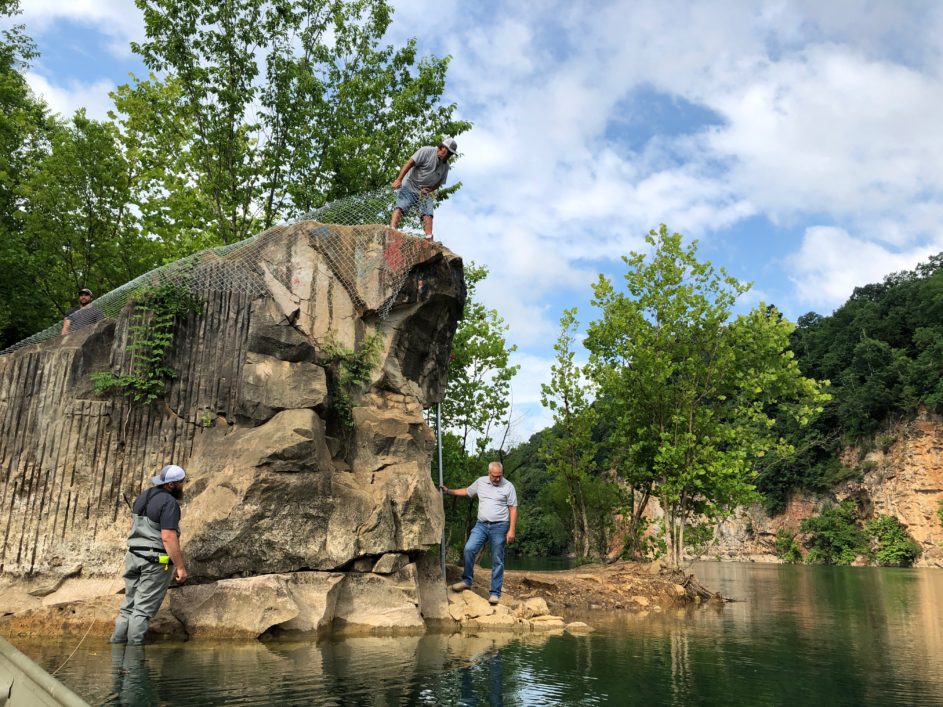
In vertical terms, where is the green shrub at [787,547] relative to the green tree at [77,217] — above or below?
below

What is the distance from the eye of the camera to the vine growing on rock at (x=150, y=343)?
10.6 m

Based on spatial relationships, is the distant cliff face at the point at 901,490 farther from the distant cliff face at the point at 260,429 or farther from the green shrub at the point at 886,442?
the distant cliff face at the point at 260,429

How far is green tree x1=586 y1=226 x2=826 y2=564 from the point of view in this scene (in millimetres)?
18172

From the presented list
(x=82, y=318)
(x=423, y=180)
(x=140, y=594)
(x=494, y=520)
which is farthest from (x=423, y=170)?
(x=140, y=594)

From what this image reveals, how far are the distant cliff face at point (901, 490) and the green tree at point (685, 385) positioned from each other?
4373 centimetres

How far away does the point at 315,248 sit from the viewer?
11406 mm

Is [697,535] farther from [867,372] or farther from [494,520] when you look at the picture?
[867,372]

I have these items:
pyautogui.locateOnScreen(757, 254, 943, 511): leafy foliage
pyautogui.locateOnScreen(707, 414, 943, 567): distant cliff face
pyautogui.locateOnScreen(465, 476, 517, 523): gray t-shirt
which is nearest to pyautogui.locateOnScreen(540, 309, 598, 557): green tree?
pyautogui.locateOnScreen(465, 476, 517, 523): gray t-shirt

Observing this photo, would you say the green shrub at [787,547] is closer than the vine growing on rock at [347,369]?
No

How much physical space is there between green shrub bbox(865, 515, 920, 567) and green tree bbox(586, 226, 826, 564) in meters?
48.9

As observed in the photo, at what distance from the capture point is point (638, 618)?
12500 mm

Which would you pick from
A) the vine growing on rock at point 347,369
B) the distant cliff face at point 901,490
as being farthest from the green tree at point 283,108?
the distant cliff face at point 901,490

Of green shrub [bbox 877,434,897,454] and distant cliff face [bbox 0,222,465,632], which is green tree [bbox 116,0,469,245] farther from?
green shrub [bbox 877,434,897,454]

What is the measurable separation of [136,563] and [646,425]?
14026 mm
